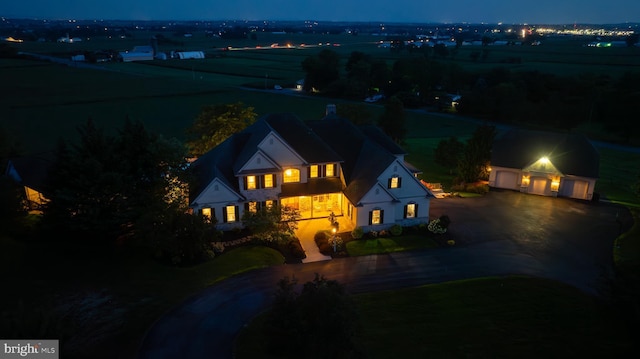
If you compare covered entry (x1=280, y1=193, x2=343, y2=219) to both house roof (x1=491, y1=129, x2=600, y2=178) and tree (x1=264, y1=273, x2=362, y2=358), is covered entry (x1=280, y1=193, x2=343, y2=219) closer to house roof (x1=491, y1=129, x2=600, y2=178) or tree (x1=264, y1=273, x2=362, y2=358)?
tree (x1=264, y1=273, x2=362, y2=358)

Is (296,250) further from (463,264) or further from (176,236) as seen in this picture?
(463,264)

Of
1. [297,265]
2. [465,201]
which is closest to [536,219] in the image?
[465,201]

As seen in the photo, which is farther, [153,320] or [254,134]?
[254,134]

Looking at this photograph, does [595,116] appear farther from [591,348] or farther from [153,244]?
[153,244]

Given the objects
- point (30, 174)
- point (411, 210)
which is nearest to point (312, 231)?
point (411, 210)

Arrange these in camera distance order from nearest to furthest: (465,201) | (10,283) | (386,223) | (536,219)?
1. (10,283)
2. (386,223)
3. (536,219)
4. (465,201)

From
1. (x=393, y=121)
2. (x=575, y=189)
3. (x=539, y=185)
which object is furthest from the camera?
(x=393, y=121)

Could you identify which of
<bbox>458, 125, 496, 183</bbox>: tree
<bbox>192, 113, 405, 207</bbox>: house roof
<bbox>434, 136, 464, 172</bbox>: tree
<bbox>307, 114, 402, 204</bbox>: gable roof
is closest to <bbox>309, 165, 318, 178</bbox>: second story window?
<bbox>192, 113, 405, 207</bbox>: house roof
